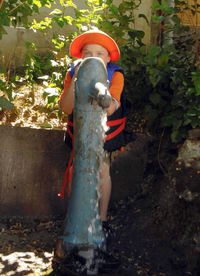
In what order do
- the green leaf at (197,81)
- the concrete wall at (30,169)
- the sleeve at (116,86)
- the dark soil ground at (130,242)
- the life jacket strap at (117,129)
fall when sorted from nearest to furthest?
the dark soil ground at (130,242)
the sleeve at (116,86)
the life jacket strap at (117,129)
the green leaf at (197,81)
the concrete wall at (30,169)

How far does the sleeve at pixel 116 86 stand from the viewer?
2447 mm

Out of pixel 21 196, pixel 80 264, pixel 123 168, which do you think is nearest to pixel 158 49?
pixel 123 168

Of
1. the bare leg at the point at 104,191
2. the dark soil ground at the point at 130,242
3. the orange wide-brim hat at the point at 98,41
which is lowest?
the dark soil ground at the point at 130,242

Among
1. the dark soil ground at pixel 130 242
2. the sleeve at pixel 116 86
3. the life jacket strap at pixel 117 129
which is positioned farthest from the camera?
the life jacket strap at pixel 117 129

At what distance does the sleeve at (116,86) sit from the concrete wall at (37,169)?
2.49ft

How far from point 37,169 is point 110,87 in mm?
965

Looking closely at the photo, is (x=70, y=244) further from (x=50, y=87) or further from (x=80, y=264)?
(x=50, y=87)

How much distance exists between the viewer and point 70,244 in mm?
2062

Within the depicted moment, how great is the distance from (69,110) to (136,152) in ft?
2.92

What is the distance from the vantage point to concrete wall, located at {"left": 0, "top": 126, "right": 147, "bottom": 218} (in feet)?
9.98

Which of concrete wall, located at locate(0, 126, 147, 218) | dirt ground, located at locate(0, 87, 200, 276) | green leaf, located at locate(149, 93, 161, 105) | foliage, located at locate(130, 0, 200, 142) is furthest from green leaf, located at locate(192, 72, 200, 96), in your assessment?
concrete wall, located at locate(0, 126, 147, 218)

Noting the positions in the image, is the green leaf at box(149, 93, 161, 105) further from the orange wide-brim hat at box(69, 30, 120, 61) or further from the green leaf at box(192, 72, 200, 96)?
the orange wide-brim hat at box(69, 30, 120, 61)

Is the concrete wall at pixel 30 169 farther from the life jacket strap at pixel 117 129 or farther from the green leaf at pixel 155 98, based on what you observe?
the green leaf at pixel 155 98

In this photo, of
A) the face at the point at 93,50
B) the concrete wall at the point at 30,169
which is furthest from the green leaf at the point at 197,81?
the concrete wall at the point at 30,169
